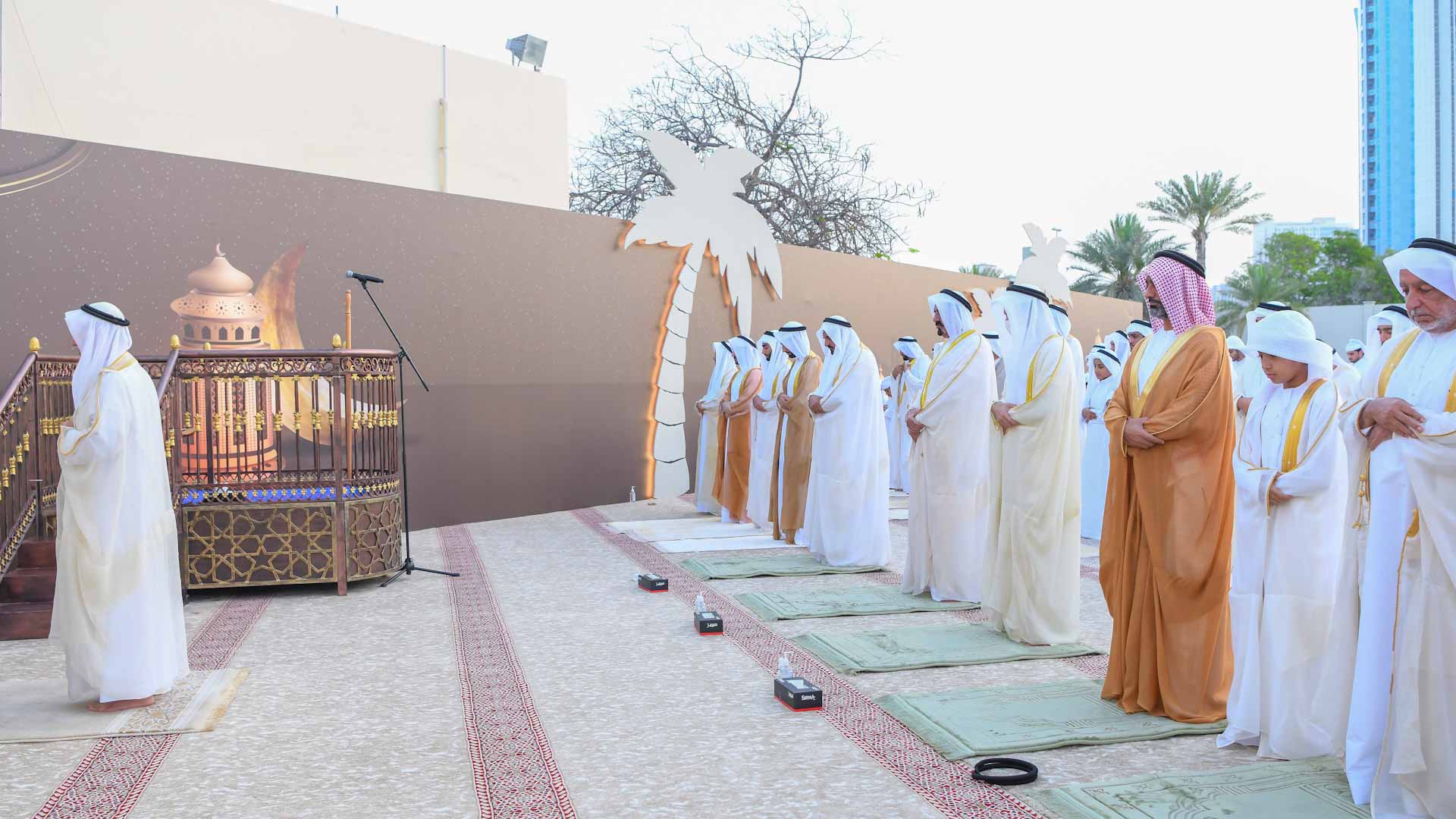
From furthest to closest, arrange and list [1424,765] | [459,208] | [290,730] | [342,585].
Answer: [459,208] → [342,585] → [290,730] → [1424,765]

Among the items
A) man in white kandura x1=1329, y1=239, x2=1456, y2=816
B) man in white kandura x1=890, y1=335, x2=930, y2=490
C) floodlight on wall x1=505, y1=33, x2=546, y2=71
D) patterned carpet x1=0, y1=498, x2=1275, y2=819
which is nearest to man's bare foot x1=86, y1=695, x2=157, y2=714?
patterned carpet x1=0, y1=498, x2=1275, y2=819

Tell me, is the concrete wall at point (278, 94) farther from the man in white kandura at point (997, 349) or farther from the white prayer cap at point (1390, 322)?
the white prayer cap at point (1390, 322)

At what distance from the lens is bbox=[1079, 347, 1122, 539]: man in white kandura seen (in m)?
8.55

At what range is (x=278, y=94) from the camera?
38.8ft

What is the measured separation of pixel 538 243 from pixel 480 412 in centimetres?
159

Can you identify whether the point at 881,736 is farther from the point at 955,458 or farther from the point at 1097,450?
the point at 1097,450

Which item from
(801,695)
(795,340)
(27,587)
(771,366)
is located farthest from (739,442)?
(801,695)

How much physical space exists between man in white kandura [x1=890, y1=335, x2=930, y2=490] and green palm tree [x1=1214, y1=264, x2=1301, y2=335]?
1922 centimetres

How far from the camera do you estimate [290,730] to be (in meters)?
3.77

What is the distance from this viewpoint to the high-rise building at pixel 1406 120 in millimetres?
44312

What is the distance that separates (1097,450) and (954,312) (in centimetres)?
336

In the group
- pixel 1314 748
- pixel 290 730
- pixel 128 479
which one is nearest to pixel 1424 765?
pixel 1314 748

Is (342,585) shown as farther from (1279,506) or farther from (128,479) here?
(1279,506)

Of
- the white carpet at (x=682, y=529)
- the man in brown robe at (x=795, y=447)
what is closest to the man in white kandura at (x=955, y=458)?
the man in brown robe at (x=795, y=447)
